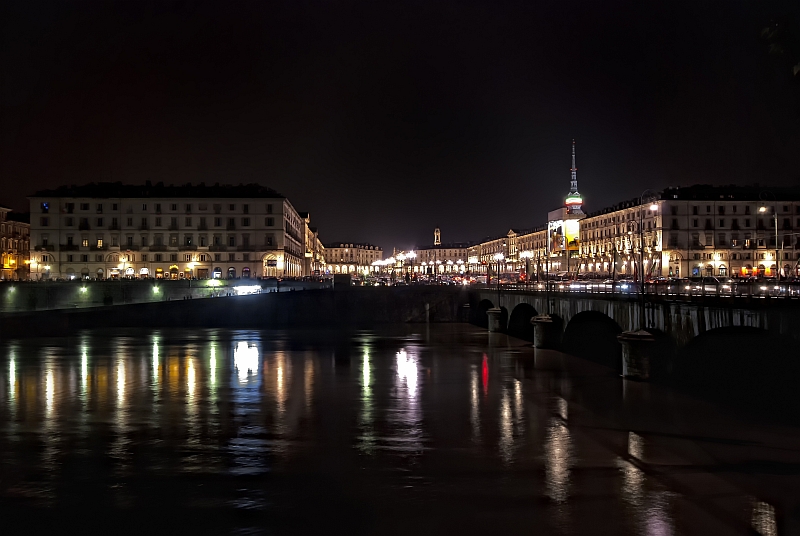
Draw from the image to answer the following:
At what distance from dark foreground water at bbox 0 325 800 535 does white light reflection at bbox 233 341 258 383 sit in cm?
75

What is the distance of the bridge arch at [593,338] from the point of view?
166 ft

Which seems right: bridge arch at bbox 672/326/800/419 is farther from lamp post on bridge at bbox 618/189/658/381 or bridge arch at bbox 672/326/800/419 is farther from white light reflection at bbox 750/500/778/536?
white light reflection at bbox 750/500/778/536

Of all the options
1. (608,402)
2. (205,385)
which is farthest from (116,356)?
(608,402)

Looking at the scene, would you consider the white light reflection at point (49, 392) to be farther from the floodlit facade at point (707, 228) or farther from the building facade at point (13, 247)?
the floodlit facade at point (707, 228)

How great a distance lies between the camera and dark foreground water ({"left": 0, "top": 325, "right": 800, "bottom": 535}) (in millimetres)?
17047

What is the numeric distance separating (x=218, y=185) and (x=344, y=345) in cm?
8698

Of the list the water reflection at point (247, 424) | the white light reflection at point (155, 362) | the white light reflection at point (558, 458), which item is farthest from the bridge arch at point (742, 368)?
the white light reflection at point (155, 362)

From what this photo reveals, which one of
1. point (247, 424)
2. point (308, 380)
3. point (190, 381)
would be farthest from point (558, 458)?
point (190, 381)

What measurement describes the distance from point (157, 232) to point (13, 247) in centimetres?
3385

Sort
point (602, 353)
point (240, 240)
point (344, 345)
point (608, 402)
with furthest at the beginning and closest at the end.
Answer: point (240, 240)
point (344, 345)
point (602, 353)
point (608, 402)

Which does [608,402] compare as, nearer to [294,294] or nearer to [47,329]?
[47,329]

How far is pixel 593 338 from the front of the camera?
61781mm

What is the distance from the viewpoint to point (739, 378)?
137ft

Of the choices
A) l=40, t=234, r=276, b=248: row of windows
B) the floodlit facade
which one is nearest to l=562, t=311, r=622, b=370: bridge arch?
the floodlit facade
